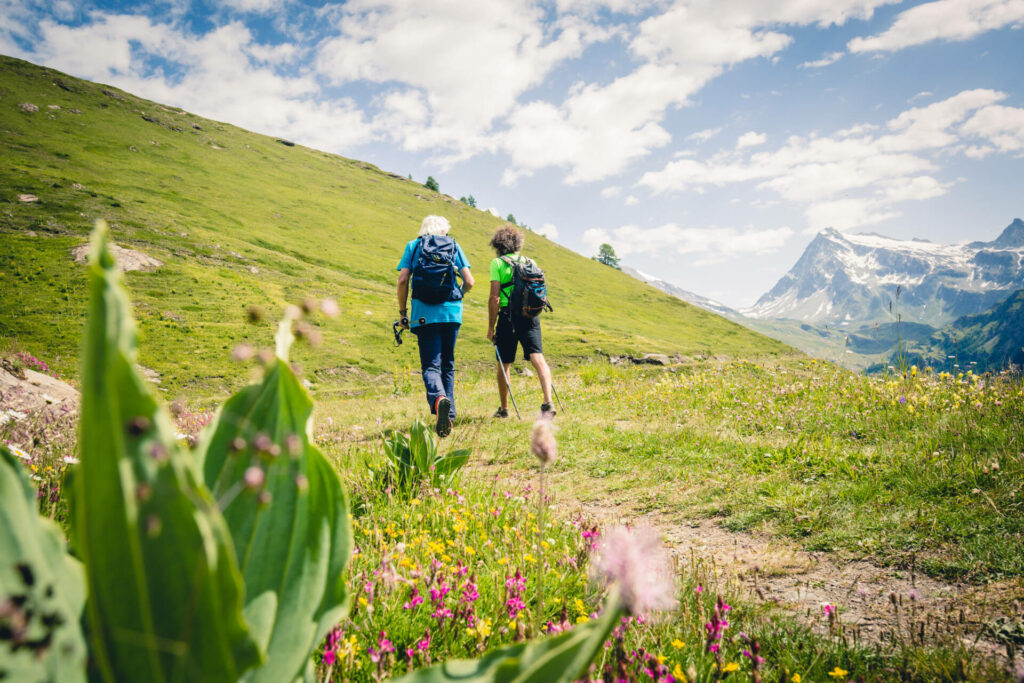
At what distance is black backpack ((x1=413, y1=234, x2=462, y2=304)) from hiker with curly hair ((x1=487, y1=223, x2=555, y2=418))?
100cm

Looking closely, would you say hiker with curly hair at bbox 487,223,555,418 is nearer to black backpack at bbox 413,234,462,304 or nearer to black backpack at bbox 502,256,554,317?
black backpack at bbox 502,256,554,317

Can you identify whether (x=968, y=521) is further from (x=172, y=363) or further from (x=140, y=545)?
(x=172, y=363)

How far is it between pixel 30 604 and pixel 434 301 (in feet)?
20.0

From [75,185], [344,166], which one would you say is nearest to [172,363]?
[75,185]

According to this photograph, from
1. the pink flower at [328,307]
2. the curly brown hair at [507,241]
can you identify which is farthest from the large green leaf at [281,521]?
the curly brown hair at [507,241]

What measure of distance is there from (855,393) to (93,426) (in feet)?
27.2

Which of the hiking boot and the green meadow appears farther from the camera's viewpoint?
the hiking boot

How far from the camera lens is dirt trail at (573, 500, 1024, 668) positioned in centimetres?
226

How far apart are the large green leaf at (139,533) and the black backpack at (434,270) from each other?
601 cm

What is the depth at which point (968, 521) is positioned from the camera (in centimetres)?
320

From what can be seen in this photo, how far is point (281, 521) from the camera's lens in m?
0.98

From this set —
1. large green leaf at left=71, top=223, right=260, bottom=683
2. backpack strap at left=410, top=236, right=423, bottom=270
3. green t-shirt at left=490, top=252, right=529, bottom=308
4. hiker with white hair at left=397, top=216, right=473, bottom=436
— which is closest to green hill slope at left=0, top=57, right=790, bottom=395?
large green leaf at left=71, top=223, right=260, bottom=683

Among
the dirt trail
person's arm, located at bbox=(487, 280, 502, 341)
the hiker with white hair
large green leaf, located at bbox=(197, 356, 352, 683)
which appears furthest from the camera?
person's arm, located at bbox=(487, 280, 502, 341)

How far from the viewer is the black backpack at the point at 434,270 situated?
6.57 m
